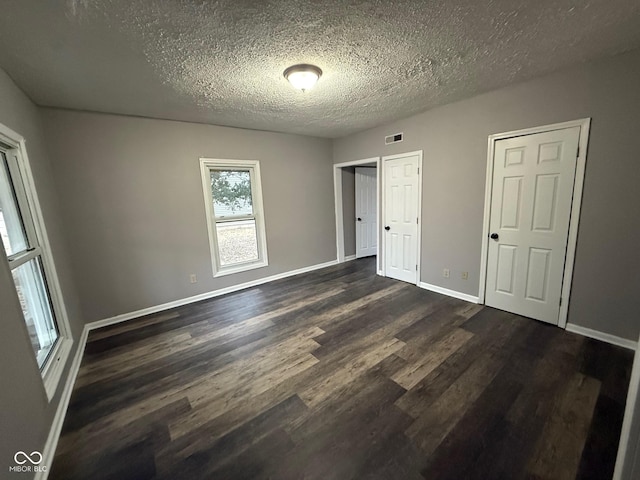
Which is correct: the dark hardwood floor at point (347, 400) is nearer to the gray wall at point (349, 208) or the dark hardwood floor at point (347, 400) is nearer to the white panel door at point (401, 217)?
the white panel door at point (401, 217)

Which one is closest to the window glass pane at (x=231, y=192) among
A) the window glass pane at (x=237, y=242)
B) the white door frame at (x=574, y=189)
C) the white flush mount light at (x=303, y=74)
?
the window glass pane at (x=237, y=242)

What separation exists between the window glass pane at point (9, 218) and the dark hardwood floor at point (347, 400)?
1196 mm

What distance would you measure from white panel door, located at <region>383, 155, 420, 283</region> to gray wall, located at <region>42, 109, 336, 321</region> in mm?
1842

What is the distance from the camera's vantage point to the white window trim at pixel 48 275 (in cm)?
177

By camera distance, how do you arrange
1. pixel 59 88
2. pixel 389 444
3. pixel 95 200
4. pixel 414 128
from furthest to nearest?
1. pixel 414 128
2. pixel 95 200
3. pixel 59 88
4. pixel 389 444

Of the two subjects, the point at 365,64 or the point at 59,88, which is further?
the point at 59,88

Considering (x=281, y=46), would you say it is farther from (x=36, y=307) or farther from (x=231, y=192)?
(x=36, y=307)

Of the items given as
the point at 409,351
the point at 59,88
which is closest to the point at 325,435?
the point at 409,351

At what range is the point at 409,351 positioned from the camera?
91.3 inches

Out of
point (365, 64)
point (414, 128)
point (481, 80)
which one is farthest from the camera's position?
point (414, 128)

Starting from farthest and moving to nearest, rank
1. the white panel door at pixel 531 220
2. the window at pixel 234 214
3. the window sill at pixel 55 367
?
the window at pixel 234 214
the white panel door at pixel 531 220
the window sill at pixel 55 367

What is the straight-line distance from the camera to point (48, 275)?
2.16 m

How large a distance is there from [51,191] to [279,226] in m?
2.73

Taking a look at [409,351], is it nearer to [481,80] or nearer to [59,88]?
[481,80]
